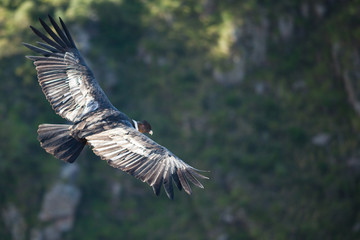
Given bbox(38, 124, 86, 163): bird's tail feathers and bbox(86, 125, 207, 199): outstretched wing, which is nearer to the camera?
bbox(86, 125, 207, 199): outstretched wing

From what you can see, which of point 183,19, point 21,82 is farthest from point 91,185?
point 183,19

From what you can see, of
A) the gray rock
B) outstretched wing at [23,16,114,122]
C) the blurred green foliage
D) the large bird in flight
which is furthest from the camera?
the gray rock

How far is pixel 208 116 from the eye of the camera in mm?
22469

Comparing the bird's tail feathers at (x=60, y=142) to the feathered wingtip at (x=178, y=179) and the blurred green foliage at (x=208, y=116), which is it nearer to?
the feathered wingtip at (x=178, y=179)

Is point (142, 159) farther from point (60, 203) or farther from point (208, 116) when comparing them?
point (208, 116)

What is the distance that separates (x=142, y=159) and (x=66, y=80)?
8.79 feet

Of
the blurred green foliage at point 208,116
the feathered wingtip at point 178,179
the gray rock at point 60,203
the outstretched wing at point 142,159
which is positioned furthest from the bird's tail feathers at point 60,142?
the gray rock at point 60,203

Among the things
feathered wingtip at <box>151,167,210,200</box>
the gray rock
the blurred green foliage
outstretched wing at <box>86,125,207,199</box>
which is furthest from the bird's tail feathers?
the gray rock

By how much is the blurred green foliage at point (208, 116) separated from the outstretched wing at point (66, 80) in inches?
395

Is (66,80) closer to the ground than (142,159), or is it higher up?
higher up

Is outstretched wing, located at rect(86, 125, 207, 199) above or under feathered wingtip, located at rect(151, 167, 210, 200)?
above

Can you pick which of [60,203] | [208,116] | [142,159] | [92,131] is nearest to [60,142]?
[92,131]

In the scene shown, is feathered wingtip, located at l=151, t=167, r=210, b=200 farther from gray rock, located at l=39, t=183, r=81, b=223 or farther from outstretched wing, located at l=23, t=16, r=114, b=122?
gray rock, located at l=39, t=183, r=81, b=223

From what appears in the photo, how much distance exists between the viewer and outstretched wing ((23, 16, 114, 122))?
34.9 feet
